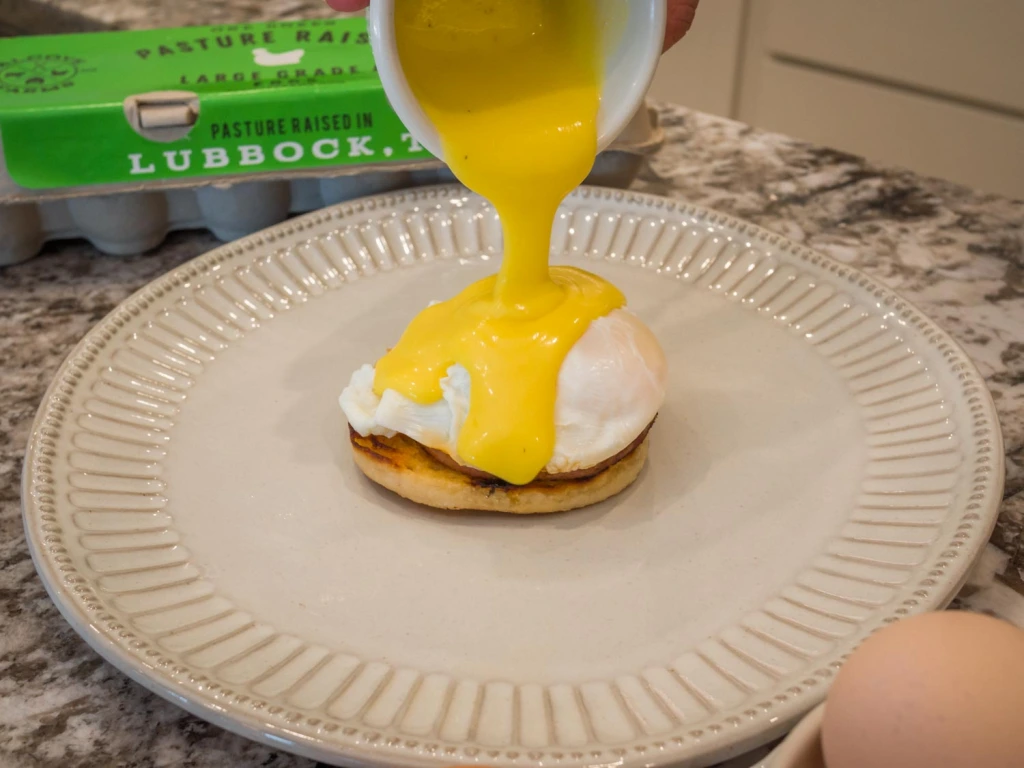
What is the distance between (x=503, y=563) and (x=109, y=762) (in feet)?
1.46

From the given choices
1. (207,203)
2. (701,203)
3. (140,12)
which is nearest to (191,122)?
(207,203)

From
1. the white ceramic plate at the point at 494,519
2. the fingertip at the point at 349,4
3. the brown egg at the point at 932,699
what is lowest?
the white ceramic plate at the point at 494,519

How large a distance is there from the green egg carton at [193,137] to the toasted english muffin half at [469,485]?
632 millimetres

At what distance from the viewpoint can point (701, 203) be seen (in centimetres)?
183

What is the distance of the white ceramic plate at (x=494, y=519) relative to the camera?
86cm

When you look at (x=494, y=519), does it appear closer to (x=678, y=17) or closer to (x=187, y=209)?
(x=678, y=17)

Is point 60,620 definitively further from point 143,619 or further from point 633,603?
point 633,603

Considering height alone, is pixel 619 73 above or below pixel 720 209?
above

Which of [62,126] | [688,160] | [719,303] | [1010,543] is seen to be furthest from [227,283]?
[1010,543]

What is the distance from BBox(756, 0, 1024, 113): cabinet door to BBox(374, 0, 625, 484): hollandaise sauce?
202cm

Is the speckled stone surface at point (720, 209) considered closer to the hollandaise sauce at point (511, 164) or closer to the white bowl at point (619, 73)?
the hollandaise sauce at point (511, 164)

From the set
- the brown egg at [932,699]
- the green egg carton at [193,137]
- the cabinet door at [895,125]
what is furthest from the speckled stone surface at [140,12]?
the brown egg at [932,699]

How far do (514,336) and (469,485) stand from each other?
19 cm

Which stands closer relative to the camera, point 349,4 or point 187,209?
point 349,4
